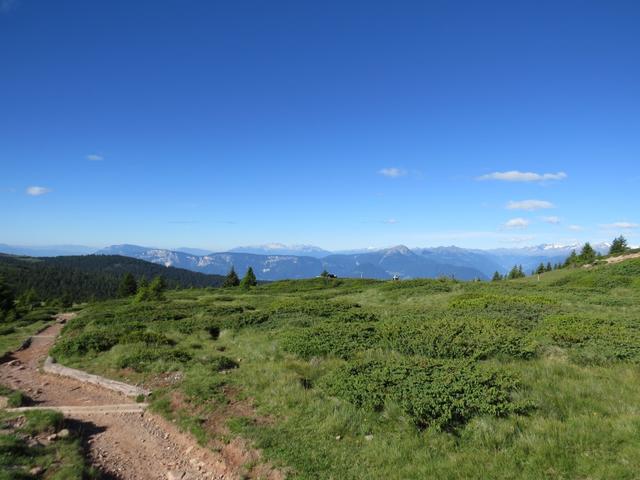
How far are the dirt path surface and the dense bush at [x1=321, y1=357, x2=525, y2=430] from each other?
12.0 feet

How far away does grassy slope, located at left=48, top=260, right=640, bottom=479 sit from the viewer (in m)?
6.73

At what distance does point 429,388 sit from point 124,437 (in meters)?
7.59

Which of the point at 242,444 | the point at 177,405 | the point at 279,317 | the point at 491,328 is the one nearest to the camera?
the point at 242,444

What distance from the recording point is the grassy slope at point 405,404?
22.1ft

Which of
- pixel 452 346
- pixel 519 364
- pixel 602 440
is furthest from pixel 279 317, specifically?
Result: pixel 602 440

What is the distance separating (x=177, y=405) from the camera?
1051cm

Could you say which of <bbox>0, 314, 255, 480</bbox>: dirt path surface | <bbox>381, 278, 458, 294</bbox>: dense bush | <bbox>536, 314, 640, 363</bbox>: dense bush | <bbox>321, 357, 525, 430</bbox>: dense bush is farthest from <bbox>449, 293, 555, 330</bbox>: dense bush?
<bbox>0, 314, 255, 480</bbox>: dirt path surface

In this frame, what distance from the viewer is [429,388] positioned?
8938mm

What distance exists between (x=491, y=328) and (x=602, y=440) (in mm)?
8752

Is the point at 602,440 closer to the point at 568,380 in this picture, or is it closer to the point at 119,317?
the point at 568,380

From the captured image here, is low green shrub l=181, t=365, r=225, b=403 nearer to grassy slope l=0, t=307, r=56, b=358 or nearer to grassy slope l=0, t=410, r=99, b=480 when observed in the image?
grassy slope l=0, t=410, r=99, b=480

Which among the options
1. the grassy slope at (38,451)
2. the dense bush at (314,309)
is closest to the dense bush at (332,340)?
the dense bush at (314,309)

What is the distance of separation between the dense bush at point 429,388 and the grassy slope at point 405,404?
19cm

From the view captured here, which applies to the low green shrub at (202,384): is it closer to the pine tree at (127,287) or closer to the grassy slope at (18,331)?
the grassy slope at (18,331)
